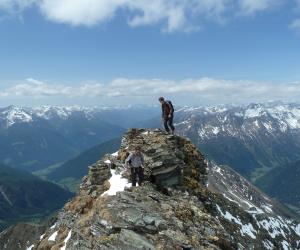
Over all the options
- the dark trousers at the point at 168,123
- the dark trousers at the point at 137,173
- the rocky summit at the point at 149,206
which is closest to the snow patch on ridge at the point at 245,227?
the dark trousers at the point at 168,123

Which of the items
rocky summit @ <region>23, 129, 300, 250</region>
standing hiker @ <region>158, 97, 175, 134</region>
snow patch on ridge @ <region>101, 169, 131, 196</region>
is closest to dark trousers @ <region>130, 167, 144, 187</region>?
rocky summit @ <region>23, 129, 300, 250</region>

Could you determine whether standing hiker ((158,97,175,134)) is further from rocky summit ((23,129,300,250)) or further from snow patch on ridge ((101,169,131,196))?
snow patch on ridge ((101,169,131,196))

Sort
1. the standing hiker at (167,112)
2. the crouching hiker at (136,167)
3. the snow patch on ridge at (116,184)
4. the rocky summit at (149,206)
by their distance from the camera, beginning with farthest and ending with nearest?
the standing hiker at (167,112) < the snow patch on ridge at (116,184) < the crouching hiker at (136,167) < the rocky summit at (149,206)

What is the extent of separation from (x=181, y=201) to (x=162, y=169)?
493 cm

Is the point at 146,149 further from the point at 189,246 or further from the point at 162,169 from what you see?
the point at 189,246

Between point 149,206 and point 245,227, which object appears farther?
point 245,227

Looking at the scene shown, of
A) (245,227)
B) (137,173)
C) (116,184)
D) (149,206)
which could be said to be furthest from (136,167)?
(245,227)

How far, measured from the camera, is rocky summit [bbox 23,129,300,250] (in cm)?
2788

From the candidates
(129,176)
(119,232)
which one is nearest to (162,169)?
(129,176)

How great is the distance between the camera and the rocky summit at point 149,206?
91.5 ft

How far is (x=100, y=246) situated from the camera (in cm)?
2641

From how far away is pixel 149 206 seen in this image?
31719 mm

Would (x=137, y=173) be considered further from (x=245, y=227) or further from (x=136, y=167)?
(x=245, y=227)

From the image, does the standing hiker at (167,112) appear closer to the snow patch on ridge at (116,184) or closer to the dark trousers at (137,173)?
the snow patch on ridge at (116,184)
